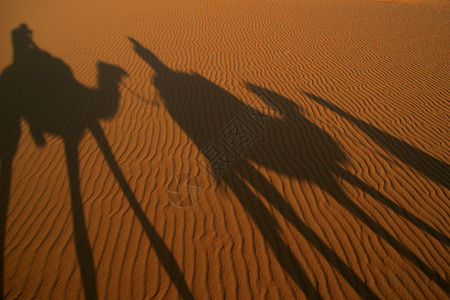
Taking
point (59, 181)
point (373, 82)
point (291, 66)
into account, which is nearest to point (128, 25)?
point (291, 66)

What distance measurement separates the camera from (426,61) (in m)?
8.95

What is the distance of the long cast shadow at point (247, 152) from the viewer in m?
3.11

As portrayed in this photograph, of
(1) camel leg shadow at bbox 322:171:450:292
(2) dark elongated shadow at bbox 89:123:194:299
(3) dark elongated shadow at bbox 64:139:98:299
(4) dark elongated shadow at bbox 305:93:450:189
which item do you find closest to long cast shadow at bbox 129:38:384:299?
(1) camel leg shadow at bbox 322:171:450:292

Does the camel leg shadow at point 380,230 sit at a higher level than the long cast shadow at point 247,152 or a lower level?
lower

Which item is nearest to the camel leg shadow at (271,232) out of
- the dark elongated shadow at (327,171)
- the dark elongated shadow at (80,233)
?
the dark elongated shadow at (327,171)

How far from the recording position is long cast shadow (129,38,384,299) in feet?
10.2

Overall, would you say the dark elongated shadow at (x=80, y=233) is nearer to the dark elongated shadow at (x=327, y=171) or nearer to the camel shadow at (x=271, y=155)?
the camel shadow at (x=271, y=155)

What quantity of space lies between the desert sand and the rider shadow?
0.03 metres

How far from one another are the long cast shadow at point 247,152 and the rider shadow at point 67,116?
1.29m

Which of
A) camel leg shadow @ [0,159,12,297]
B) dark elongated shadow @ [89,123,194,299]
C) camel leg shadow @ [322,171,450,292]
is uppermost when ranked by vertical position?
camel leg shadow @ [0,159,12,297]

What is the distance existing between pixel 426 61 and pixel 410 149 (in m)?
6.29

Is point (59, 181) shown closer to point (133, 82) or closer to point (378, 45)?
point (133, 82)

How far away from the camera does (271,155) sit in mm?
4656

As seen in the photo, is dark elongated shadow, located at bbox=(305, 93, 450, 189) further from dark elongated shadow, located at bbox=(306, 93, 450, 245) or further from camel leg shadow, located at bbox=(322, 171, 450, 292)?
camel leg shadow, located at bbox=(322, 171, 450, 292)
